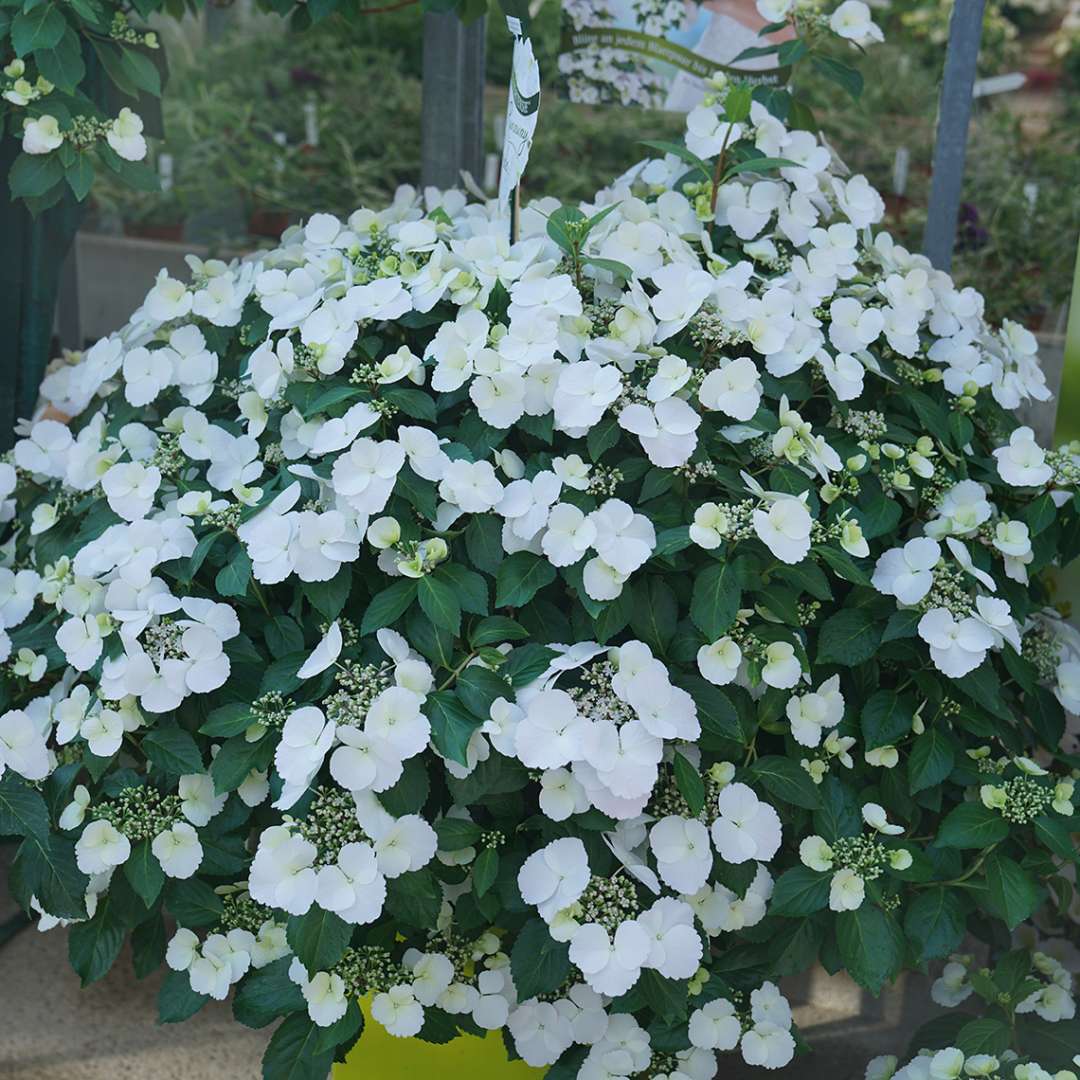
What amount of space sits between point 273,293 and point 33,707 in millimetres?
497

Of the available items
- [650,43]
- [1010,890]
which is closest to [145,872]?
[1010,890]

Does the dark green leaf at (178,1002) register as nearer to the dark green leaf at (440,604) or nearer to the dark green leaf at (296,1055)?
the dark green leaf at (296,1055)

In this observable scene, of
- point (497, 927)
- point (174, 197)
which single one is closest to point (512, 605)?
point (497, 927)

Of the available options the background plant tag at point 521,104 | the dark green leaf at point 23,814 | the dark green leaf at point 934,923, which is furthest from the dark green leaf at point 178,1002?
the background plant tag at point 521,104

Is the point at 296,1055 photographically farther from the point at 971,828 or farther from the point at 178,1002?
the point at 971,828

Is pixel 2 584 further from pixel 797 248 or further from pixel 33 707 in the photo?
pixel 797 248

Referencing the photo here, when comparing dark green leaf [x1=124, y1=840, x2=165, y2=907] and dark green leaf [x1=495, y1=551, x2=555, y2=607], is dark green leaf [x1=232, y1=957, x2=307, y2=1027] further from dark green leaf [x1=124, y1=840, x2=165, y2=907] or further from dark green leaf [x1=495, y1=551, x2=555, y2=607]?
dark green leaf [x1=495, y1=551, x2=555, y2=607]

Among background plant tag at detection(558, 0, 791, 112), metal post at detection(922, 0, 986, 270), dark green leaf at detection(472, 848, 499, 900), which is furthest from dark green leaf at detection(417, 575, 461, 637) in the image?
background plant tag at detection(558, 0, 791, 112)

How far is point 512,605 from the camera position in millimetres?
1169

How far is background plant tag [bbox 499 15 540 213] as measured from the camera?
1.35 metres

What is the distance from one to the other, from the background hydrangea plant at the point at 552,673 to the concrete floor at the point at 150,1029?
0.32 metres

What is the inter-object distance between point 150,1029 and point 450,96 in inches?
55.8

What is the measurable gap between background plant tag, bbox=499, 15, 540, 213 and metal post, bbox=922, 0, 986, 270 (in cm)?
67

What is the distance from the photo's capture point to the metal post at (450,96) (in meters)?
2.01
